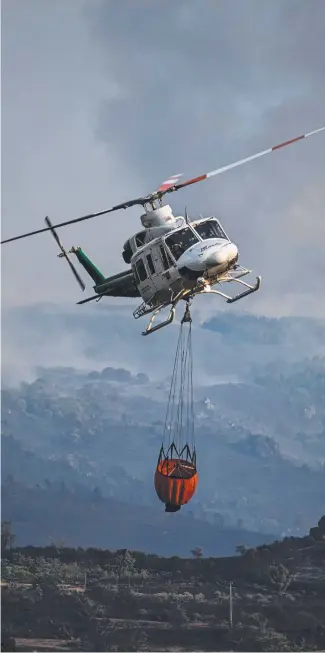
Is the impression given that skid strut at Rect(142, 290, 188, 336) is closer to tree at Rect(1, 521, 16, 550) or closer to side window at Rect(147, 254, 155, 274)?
side window at Rect(147, 254, 155, 274)

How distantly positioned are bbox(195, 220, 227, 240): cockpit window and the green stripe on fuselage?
3.56 metres

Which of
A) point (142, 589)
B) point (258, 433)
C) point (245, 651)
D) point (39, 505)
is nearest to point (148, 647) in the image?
point (245, 651)

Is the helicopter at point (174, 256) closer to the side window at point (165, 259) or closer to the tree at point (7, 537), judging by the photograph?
the side window at point (165, 259)

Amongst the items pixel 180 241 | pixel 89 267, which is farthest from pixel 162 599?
pixel 180 241

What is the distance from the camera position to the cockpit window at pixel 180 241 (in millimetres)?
27625

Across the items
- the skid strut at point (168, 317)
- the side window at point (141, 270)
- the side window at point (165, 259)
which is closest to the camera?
the skid strut at point (168, 317)

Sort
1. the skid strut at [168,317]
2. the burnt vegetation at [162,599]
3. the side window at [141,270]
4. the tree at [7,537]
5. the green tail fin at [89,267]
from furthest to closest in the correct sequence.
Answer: the tree at [7,537] → the burnt vegetation at [162,599] → the green tail fin at [89,267] → the side window at [141,270] → the skid strut at [168,317]

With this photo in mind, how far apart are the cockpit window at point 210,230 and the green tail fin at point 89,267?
356 centimetres

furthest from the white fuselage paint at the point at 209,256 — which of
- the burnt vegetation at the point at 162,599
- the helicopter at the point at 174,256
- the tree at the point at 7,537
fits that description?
the tree at the point at 7,537

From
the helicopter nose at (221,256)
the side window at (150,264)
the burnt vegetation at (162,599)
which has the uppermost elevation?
the side window at (150,264)

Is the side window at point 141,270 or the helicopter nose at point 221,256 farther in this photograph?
the side window at point 141,270

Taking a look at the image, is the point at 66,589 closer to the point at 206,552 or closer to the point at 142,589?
the point at 142,589

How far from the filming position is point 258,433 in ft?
261

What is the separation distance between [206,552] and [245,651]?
18149mm
